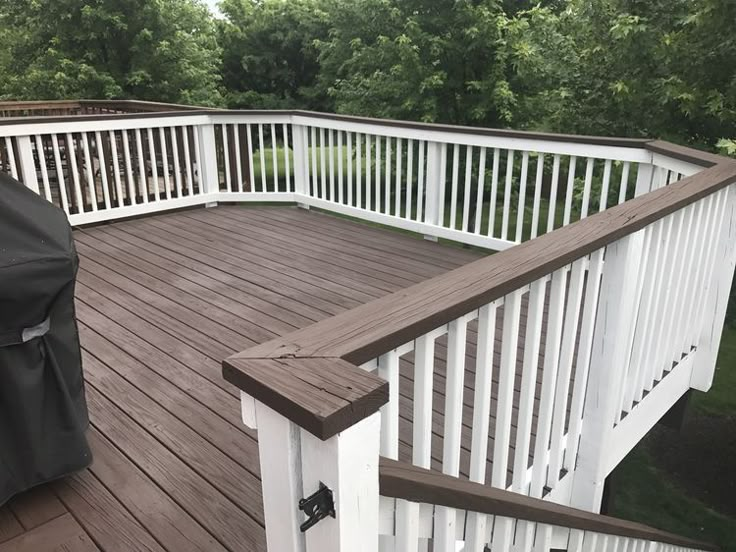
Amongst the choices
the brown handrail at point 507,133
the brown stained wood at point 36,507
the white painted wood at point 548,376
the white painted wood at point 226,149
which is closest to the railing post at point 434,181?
the brown handrail at point 507,133

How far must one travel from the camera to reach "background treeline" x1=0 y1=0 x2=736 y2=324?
624cm

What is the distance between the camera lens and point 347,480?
97 cm

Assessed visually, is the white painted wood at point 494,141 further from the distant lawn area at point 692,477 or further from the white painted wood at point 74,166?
the distant lawn area at point 692,477

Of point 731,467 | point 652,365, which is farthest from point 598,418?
point 731,467

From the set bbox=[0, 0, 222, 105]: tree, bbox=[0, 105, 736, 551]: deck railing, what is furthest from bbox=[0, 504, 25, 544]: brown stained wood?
bbox=[0, 0, 222, 105]: tree

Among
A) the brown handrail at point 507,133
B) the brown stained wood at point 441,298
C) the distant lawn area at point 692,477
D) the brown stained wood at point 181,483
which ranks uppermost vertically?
the brown stained wood at point 441,298

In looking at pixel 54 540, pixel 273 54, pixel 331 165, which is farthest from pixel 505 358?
pixel 273 54

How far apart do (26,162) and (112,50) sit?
31.1 ft

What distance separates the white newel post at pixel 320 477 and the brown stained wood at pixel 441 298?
0.13m

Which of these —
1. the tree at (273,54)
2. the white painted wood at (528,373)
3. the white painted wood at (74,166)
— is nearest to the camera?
the white painted wood at (528,373)

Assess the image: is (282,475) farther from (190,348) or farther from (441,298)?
(190,348)

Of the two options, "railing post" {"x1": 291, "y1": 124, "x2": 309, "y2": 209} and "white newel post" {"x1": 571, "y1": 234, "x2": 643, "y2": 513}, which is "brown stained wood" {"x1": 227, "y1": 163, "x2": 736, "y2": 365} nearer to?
"white newel post" {"x1": 571, "y1": 234, "x2": 643, "y2": 513}

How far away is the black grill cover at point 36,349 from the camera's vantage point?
1779mm

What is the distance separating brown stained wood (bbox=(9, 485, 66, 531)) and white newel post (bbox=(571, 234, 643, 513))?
1814mm
